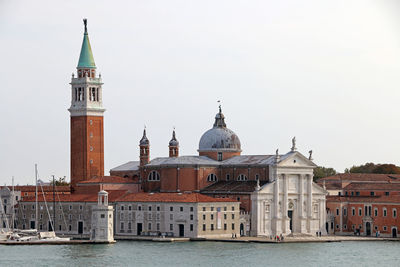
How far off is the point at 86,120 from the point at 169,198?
13.1 meters

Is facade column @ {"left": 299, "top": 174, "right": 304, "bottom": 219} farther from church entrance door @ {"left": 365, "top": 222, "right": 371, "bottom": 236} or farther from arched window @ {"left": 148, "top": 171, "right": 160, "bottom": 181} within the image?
arched window @ {"left": 148, "top": 171, "right": 160, "bottom": 181}

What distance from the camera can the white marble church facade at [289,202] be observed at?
89.7 meters

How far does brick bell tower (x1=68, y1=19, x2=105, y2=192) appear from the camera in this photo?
320ft

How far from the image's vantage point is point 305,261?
7269 centimetres

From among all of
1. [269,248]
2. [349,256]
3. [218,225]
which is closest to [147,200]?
[218,225]

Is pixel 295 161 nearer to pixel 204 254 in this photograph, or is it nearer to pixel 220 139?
pixel 220 139

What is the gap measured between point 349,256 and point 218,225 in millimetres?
14055

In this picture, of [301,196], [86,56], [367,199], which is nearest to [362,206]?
[367,199]

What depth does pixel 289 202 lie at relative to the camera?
91750mm

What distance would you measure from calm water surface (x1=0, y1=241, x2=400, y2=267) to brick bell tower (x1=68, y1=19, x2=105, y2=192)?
14.4 metres

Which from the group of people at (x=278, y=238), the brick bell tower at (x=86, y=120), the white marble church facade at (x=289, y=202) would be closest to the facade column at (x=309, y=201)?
the white marble church facade at (x=289, y=202)

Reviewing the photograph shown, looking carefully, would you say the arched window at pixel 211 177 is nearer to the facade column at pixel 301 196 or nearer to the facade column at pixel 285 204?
the facade column at pixel 285 204

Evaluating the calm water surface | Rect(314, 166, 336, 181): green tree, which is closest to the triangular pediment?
the calm water surface

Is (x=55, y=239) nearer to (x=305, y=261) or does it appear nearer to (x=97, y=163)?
(x=97, y=163)
